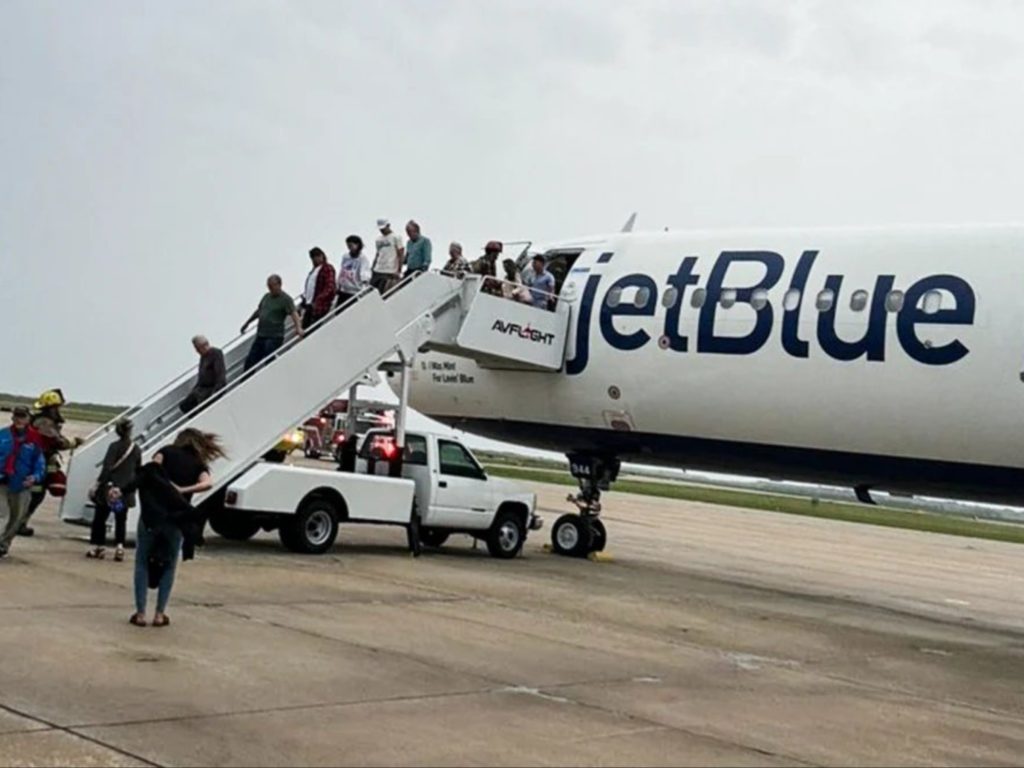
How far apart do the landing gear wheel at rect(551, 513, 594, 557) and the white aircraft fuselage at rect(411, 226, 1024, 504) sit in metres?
1.17

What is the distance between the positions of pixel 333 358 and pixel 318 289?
161cm

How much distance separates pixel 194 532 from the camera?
11.9 m

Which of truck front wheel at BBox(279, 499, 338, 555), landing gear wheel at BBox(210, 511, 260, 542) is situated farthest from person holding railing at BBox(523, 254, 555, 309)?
landing gear wheel at BBox(210, 511, 260, 542)

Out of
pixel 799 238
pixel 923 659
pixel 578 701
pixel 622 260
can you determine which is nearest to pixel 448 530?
pixel 622 260

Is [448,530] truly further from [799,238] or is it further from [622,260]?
[799,238]

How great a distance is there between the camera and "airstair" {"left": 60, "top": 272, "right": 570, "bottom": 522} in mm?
17609

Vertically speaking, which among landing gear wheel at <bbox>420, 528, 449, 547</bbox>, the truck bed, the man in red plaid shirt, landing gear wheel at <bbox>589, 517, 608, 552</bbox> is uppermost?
the man in red plaid shirt

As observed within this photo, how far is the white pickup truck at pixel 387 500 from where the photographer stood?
17.8 metres

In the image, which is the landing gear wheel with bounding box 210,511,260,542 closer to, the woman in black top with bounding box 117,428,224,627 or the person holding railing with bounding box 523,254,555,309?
the person holding railing with bounding box 523,254,555,309

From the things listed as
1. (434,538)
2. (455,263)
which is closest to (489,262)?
(455,263)

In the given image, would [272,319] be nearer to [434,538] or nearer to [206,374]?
[206,374]

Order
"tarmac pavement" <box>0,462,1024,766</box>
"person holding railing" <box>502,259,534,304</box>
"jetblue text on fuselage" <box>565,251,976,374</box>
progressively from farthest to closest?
"person holding railing" <box>502,259,534,304</box>
"jetblue text on fuselage" <box>565,251,976,374</box>
"tarmac pavement" <box>0,462,1024,766</box>

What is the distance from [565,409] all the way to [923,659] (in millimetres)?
8283

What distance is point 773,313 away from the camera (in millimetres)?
18344
